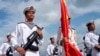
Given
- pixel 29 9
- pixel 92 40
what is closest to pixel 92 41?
pixel 92 40

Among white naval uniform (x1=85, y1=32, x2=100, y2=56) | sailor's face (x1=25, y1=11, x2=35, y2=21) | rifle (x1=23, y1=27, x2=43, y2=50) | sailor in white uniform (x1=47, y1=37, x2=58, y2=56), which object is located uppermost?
sailor's face (x1=25, y1=11, x2=35, y2=21)

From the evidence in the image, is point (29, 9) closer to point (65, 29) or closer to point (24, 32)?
point (24, 32)

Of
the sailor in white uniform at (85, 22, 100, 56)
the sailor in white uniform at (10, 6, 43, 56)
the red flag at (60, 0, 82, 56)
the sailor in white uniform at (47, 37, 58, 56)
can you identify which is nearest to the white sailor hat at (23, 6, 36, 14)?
the sailor in white uniform at (10, 6, 43, 56)

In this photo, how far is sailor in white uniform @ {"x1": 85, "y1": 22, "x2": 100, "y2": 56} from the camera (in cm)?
1204

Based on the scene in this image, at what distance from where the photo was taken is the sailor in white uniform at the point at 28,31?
27.0 feet

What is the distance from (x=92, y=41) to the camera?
12.1 m

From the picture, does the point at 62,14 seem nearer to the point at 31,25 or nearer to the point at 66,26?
the point at 66,26

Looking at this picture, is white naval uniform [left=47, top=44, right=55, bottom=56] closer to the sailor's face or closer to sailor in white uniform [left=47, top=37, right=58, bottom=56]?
sailor in white uniform [left=47, top=37, right=58, bottom=56]

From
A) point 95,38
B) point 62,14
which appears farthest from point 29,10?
point 95,38

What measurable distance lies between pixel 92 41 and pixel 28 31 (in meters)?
4.17

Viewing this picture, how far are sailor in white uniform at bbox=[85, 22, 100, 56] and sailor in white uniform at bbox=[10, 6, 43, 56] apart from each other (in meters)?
3.91

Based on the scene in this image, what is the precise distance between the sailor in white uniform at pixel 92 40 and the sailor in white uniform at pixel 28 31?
391 centimetres

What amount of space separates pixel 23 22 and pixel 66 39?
63.6 inches

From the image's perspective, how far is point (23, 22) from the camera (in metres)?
8.59
